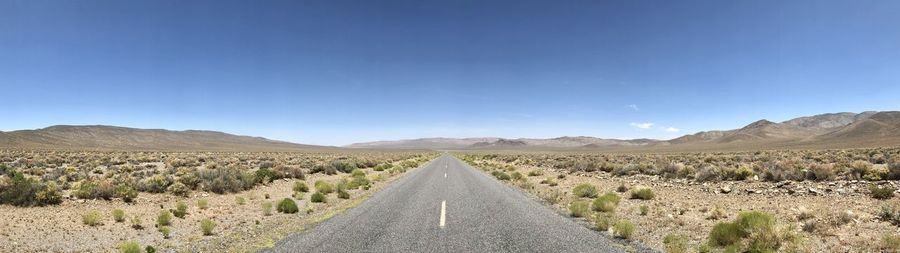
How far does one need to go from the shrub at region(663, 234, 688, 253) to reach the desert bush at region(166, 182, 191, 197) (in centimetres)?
1667

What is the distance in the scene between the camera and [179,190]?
18203 millimetres

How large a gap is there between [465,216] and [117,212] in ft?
29.4

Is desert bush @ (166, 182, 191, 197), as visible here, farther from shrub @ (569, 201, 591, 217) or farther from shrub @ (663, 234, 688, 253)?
shrub @ (663, 234, 688, 253)

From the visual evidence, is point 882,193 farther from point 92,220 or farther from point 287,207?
point 92,220

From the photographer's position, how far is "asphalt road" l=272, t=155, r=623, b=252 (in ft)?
28.1

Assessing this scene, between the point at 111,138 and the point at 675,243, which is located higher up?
the point at 111,138

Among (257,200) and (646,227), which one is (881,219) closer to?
(646,227)

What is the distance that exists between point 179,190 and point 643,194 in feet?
56.7

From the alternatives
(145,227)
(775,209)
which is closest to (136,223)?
(145,227)

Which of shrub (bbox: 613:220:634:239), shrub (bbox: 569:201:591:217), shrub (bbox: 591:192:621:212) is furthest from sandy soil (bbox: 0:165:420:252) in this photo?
shrub (bbox: 591:192:621:212)

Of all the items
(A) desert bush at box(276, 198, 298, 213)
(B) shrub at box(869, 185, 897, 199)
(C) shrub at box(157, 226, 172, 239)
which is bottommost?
(C) shrub at box(157, 226, 172, 239)

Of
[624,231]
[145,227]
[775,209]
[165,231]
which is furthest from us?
[775,209]

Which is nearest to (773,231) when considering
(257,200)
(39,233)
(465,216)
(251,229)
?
(465,216)

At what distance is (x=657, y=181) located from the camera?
2320cm
